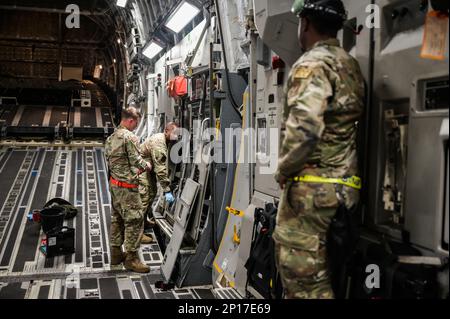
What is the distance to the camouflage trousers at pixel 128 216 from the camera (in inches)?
198

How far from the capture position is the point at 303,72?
225 cm

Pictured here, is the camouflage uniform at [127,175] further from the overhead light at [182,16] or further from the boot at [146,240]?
the overhead light at [182,16]

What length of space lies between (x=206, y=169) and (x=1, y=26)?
1403 centimetres

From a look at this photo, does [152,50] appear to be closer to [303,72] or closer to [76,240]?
[76,240]

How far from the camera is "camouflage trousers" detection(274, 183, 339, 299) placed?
7.49ft

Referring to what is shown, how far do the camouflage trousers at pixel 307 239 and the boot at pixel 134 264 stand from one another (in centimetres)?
298

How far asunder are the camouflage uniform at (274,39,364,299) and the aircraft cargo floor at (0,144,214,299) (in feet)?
7.55

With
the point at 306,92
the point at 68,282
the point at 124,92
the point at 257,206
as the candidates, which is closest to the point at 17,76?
the point at 124,92

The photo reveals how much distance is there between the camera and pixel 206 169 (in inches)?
190

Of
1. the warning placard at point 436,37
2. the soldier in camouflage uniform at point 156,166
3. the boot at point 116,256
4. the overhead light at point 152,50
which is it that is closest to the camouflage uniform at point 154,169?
the soldier in camouflage uniform at point 156,166

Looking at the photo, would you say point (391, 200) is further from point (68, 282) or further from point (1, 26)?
point (1, 26)

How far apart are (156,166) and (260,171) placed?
2.60 meters

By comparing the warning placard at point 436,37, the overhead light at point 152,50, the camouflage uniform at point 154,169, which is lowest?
the camouflage uniform at point 154,169

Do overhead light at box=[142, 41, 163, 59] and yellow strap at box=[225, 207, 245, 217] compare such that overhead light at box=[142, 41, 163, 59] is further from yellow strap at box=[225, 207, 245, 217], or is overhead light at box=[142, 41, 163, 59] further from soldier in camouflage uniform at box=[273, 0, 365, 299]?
soldier in camouflage uniform at box=[273, 0, 365, 299]
